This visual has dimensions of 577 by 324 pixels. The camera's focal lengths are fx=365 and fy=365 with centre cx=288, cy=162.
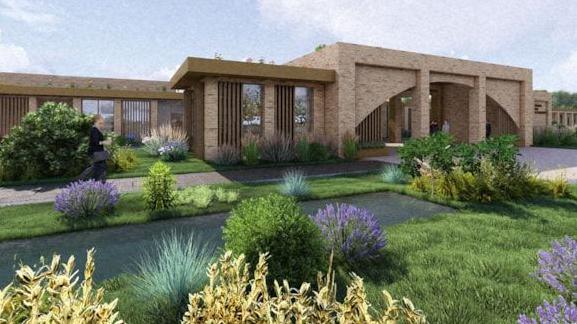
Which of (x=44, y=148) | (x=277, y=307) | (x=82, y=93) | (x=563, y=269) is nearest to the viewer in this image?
(x=277, y=307)

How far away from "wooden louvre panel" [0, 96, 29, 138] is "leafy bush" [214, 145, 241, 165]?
58.0 feet

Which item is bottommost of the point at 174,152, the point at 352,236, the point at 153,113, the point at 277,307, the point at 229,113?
the point at 352,236

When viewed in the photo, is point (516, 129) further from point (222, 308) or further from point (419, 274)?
point (222, 308)

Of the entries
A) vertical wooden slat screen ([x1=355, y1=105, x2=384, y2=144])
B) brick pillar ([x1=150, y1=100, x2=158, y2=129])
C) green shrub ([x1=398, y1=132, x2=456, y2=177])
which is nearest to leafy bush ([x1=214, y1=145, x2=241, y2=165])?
green shrub ([x1=398, y1=132, x2=456, y2=177])

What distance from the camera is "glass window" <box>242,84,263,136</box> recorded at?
16141mm

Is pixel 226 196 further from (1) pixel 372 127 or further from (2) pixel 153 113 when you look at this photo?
(2) pixel 153 113

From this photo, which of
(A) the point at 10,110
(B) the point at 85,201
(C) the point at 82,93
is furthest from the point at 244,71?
(A) the point at 10,110

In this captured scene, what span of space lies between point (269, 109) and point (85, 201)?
419 inches

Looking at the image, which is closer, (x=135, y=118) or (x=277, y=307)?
(x=277, y=307)

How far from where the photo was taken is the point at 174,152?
52.1ft

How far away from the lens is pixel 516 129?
2505cm

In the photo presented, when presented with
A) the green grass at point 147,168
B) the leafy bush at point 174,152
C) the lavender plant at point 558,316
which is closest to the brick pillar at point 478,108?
the green grass at point 147,168

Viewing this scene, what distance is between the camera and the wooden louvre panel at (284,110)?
54.7ft

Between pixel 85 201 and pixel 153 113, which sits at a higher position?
pixel 153 113
